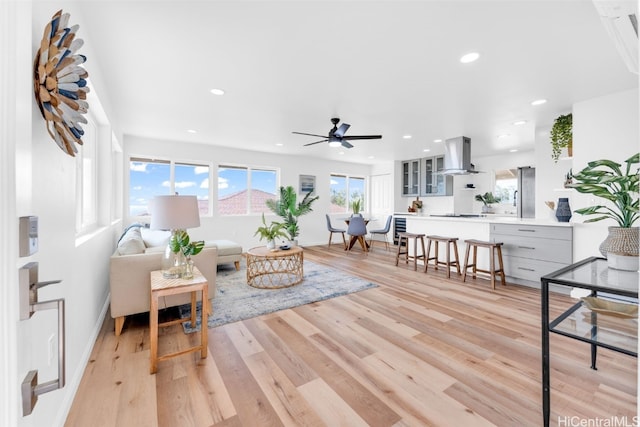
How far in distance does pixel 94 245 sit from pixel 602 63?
4773mm

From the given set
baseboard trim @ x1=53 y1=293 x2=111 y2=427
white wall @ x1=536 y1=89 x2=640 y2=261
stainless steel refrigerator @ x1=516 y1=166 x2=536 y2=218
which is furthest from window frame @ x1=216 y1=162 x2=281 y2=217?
stainless steel refrigerator @ x1=516 y1=166 x2=536 y2=218

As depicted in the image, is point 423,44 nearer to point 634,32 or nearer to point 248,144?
point 634,32

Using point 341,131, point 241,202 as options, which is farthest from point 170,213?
Result: point 241,202

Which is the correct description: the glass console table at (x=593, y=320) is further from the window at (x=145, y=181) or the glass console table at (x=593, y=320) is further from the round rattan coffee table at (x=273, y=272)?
the window at (x=145, y=181)

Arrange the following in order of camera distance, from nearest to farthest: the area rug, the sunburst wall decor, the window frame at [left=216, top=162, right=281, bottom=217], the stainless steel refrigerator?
the sunburst wall decor, the area rug, the stainless steel refrigerator, the window frame at [left=216, top=162, right=281, bottom=217]

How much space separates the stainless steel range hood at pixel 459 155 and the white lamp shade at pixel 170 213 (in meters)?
4.58

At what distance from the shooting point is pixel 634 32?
1.14m

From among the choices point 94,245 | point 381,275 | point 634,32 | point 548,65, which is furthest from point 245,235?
point 634,32

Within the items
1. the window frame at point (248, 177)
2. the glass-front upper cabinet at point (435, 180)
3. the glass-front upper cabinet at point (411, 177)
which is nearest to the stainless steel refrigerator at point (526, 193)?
the glass-front upper cabinet at point (435, 180)

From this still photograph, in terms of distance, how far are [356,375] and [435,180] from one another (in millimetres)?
6329

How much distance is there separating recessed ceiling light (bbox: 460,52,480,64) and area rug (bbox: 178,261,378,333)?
8.91ft

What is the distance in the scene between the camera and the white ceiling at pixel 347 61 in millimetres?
→ 1867

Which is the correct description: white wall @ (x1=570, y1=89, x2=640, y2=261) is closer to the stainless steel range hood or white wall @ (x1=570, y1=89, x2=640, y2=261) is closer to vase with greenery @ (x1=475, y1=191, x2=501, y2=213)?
the stainless steel range hood

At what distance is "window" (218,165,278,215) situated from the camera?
245 inches
